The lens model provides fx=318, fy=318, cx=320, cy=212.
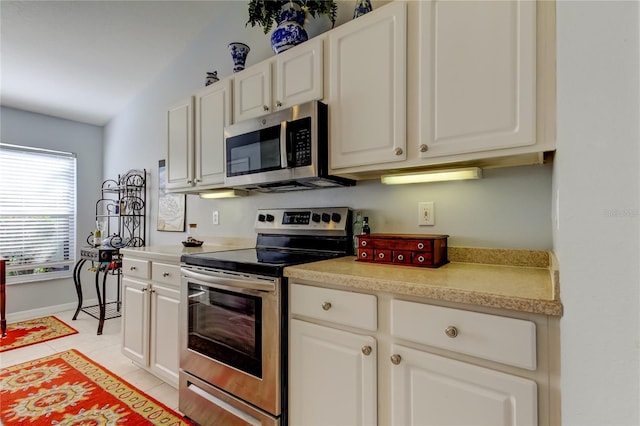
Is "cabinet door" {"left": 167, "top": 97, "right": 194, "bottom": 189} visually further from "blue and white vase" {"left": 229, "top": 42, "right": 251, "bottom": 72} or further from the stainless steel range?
the stainless steel range


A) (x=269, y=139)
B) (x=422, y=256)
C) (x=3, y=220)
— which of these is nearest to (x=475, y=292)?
(x=422, y=256)

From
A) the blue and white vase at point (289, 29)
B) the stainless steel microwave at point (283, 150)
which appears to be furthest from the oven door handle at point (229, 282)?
the blue and white vase at point (289, 29)

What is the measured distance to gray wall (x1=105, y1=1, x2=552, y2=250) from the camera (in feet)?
4.68

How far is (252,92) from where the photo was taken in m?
2.03

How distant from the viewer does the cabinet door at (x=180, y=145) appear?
243cm

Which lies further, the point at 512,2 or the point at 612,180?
the point at 512,2

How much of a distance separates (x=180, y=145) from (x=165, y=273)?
3.35ft

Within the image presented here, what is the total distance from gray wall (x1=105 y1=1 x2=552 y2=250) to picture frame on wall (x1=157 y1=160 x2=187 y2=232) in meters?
0.08

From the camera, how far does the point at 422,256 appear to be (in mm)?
1414

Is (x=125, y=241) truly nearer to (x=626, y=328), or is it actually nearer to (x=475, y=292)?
(x=475, y=292)

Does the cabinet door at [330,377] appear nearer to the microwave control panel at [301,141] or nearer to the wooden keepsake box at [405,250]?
the wooden keepsake box at [405,250]

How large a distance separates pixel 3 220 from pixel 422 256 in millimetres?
4601

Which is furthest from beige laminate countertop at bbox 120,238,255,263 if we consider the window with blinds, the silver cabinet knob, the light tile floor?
the window with blinds

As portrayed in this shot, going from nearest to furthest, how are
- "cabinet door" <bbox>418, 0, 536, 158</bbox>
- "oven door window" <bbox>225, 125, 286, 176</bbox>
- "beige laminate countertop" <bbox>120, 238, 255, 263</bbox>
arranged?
"cabinet door" <bbox>418, 0, 536, 158</bbox>
"oven door window" <bbox>225, 125, 286, 176</bbox>
"beige laminate countertop" <bbox>120, 238, 255, 263</bbox>
